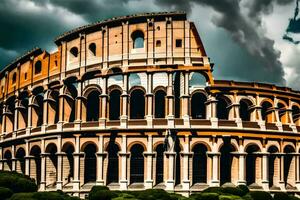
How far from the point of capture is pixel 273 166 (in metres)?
39.4

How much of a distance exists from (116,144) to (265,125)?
42.4 feet

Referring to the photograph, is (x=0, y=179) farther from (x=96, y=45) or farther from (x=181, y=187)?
(x=96, y=45)

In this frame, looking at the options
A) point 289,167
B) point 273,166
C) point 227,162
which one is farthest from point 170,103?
point 289,167

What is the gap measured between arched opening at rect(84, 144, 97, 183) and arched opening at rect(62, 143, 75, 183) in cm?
175

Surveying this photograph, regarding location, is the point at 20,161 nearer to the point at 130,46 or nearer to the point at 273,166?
the point at 130,46

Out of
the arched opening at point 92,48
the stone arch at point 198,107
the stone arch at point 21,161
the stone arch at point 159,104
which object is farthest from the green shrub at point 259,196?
the stone arch at point 21,161

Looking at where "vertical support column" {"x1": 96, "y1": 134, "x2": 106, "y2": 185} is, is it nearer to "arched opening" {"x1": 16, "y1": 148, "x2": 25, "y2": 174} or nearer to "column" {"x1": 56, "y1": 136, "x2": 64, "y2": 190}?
"column" {"x1": 56, "y1": 136, "x2": 64, "y2": 190}

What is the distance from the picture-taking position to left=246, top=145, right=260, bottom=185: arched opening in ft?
125

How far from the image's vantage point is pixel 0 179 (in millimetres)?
23656

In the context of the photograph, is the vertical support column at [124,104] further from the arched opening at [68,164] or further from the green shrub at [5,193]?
the green shrub at [5,193]

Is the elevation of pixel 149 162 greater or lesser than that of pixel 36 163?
greater

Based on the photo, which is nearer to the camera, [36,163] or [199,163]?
[199,163]

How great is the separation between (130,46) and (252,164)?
14778 millimetres

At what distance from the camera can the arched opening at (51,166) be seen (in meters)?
40.7
